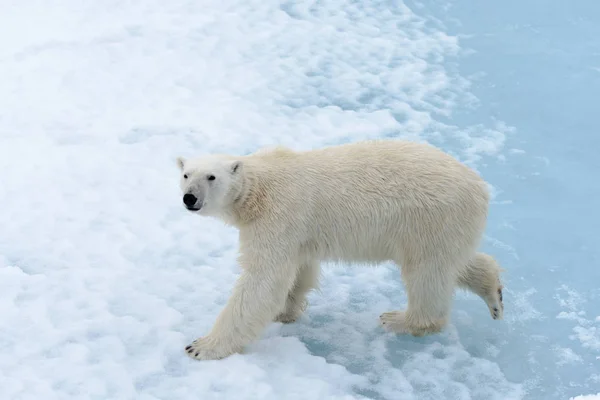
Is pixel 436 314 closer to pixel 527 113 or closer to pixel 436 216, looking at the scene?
pixel 436 216

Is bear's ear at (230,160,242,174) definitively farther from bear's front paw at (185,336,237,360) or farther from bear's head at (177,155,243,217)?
bear's front paw at (185,336,237,360)

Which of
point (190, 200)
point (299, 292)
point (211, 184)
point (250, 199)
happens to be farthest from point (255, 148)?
point (190, 200)

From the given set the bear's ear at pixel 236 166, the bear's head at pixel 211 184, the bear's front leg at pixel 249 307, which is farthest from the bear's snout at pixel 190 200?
the bear's front leg at pixel 249 307

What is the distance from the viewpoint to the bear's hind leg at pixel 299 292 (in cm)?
550

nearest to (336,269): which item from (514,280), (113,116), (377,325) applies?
(377,325)

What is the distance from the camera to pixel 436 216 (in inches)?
198

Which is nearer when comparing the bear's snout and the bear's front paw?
the bear's snout

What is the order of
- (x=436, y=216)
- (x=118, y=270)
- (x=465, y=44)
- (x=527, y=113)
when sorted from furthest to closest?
(x=465, y=44) → (x=527, y=113) → (x=118, y=270) → (x=436, y=216)

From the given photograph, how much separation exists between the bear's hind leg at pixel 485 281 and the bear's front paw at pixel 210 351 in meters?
1.64

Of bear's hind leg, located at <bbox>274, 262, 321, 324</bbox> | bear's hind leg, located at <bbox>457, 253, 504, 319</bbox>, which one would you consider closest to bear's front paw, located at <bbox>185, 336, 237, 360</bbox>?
bear's hind leg, located at <bbox>274, 262, 321, 324</bbox>

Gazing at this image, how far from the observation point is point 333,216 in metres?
5.09

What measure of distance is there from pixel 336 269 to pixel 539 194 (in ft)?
7.24

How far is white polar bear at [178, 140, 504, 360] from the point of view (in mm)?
4969

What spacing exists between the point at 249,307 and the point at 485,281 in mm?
1653
